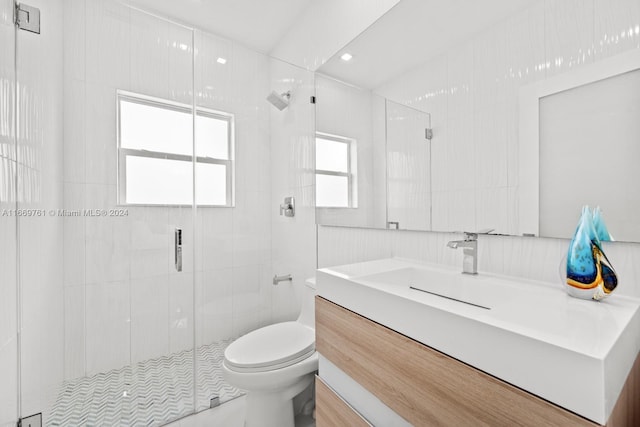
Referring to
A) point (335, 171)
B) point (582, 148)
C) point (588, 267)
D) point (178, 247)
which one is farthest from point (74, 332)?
point (582, 148)

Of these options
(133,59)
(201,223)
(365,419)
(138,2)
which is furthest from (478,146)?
(138,2)

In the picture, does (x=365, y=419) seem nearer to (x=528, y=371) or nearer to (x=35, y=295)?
(x=528, y=371)

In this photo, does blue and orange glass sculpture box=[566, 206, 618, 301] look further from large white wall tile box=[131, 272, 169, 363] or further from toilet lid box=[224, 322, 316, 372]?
large white wall tile box=[131, 272, 169, 363]

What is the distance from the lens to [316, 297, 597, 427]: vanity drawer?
50 centimetres

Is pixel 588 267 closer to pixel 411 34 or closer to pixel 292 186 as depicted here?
pixel 411 34

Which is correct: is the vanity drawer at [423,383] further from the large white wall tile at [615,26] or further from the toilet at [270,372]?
the large white wall tile at [615,26]

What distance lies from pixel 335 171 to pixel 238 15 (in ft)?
4.57


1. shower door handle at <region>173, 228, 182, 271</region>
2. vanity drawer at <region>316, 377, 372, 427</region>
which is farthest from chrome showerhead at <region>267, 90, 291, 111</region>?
vanity drawer at <region>316, 377, 372, 427</region>

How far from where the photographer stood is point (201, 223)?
5.77ft

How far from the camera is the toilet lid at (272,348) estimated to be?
4.19 feet

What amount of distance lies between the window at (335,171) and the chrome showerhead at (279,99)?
1.58 feet

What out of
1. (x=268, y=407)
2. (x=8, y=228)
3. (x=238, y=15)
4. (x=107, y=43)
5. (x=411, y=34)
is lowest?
(x=268, y=407)

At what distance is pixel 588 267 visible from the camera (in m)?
0.70

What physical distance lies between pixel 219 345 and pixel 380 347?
143 cm
